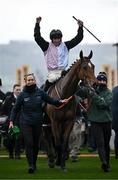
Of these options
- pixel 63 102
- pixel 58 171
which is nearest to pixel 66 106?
pixel 63 102

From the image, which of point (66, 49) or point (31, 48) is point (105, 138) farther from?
point (31, 48)

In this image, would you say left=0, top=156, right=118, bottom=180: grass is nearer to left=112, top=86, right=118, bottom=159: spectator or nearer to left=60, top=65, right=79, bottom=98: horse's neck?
left=112, top=86, right=118, bottom=159: spectator

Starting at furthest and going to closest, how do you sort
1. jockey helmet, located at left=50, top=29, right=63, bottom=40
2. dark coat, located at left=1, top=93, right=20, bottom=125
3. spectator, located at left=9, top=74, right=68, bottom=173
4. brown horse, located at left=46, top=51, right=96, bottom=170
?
dark coat, located at left=1, top=93, right=20, bottom=125
jockey helmet, located at left=50, top=29, right=63, bottom=40
brown horse, located at left=46, top=51, right=96, bottom=170
spectator, located at left=9, top=74, right=68, bottom=173

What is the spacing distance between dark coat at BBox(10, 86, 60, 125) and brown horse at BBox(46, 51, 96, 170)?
A: 2.53 ft

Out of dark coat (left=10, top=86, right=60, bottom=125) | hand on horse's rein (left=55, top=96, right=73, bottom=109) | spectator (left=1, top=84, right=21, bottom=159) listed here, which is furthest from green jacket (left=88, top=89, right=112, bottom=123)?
spectator (left=1, top=84, right=21, bottom=159)

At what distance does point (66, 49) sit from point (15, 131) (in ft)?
8.78

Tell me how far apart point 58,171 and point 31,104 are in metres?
1.62

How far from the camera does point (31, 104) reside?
Answer: 19969mm

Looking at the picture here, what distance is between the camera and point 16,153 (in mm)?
25500

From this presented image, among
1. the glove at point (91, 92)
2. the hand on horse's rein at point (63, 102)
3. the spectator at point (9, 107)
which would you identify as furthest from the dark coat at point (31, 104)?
the spectator at point (9, 107)

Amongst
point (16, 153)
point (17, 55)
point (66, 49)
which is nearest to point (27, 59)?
point (17, 55)

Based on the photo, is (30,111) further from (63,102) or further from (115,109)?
(115,109)

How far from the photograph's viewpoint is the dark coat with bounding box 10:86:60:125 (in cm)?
1997

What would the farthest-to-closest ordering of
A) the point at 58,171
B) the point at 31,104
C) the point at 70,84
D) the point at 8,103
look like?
the point at 8,103, the point at 70,84, the point at 58,171, the point at 31,104
